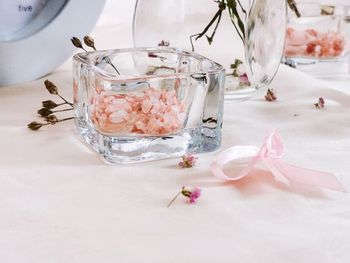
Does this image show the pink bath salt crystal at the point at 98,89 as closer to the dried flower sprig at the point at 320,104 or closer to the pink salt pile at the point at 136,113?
the pink salt pile at the point at 136,113

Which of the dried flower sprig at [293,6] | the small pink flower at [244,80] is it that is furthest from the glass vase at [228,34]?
the dried flower sprig at [293,6]

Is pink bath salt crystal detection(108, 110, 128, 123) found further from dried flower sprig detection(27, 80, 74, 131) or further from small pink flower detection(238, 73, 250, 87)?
small pink flower detection(238, 73, 250, 87)

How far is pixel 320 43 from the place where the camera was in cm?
72

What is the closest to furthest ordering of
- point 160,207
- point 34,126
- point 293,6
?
point 160,207, point 34,126, point 293,6

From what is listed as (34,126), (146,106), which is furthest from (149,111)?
(34,126)

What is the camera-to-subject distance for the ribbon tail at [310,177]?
38 centimetres

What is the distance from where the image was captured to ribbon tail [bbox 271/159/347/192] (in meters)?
0.38

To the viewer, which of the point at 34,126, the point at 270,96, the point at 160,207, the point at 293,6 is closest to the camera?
the point at 160,207

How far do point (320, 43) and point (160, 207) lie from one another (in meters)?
0.42

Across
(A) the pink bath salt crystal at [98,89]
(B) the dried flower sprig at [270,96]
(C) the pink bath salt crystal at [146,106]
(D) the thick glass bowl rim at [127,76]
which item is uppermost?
(D) the thick glass bowl rim at [127,76]

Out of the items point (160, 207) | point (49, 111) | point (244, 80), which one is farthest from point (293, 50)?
point (160, 207)

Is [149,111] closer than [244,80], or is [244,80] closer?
[149,111]

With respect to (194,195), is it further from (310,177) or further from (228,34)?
(228,34)

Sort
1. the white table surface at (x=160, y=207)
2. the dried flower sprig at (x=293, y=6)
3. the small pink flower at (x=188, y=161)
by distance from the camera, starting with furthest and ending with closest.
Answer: the dried flower sprig at (x=293, y=6) < the small pink flower at (x=188, y=161) < the white table surface at (x=160, y=207)
